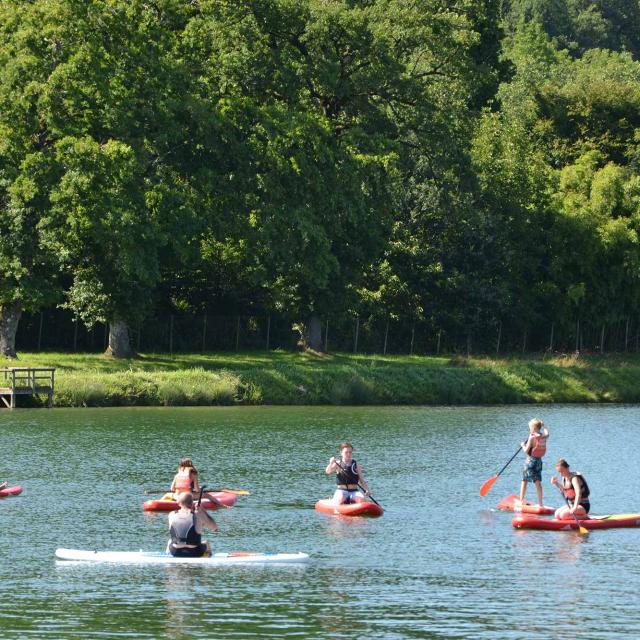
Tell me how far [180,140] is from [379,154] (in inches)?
376

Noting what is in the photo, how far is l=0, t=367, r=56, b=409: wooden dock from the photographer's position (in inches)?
2130

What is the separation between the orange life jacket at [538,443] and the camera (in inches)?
1260

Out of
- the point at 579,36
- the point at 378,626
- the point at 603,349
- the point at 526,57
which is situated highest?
the point at 579,36

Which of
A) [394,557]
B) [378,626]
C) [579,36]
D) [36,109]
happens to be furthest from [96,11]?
[579,36]

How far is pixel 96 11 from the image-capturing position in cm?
5925

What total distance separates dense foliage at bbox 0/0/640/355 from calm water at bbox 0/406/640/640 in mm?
12763

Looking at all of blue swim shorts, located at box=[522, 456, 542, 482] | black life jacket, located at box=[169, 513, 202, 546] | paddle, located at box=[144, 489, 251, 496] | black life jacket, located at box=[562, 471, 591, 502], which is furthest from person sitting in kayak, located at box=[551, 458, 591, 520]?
black life jacket, located at box=[169, 513, 202, 546]

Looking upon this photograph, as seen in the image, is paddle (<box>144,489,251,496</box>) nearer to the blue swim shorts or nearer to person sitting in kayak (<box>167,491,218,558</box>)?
the blue swim shorts

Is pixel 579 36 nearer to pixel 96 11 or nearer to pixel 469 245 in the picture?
pixel 469 245

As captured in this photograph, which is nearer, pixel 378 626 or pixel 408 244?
pixel 378 626

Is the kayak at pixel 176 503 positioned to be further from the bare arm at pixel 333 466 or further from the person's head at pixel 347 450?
the person's head at pixel 347 450

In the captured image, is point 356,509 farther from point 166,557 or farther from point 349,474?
point 166,557

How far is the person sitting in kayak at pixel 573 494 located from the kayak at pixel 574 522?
6.9 inches

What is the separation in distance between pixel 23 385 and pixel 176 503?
24656 mm
